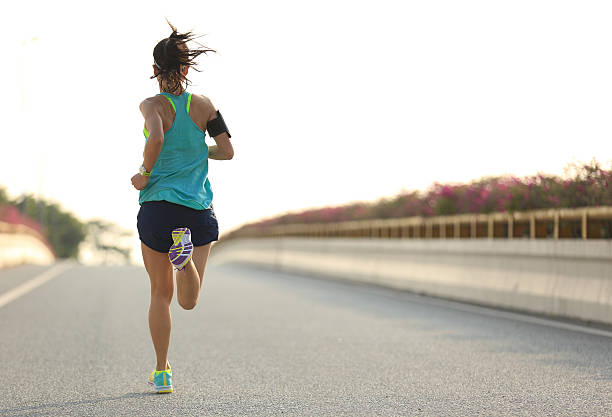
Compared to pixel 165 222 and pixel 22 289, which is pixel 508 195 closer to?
pixel 22 289

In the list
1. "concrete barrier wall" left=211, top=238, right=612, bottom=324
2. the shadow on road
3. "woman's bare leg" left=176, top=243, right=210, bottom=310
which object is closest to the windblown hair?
"woman's bare leg" left=176, top=243, right=210, bottom=310

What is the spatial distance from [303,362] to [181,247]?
2532mm

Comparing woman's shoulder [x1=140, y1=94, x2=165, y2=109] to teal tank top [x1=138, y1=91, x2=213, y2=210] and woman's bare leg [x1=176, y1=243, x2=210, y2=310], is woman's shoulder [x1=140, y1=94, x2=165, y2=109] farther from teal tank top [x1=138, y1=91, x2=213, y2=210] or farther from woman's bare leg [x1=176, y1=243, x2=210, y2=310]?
woman's bare leg [x1=176, y1=243, x2=210, y2=310]

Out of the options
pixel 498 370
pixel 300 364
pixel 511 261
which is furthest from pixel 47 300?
pixel 498 370

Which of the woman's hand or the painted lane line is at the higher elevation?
the woman's hand

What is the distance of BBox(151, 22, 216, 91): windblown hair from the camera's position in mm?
6230

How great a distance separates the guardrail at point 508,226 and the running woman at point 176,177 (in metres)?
6.23

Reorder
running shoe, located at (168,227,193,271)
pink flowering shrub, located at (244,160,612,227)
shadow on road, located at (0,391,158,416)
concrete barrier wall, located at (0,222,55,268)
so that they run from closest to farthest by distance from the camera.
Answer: shadow on road, located at (0,391,158,416) → running shoe, located at (168,227,193,271) → pink flowering shrub, located at (244,160,612,227) → concrete barrier wall, located at (0,222,55,268)

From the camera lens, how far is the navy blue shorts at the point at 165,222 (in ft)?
20.3

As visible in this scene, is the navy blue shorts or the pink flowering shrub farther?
the pink flowering shrub

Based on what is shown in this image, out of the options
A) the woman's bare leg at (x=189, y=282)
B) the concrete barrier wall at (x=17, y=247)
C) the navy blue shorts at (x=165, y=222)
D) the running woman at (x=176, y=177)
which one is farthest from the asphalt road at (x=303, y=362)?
the concrete barrier wall at (x=17, y=247)

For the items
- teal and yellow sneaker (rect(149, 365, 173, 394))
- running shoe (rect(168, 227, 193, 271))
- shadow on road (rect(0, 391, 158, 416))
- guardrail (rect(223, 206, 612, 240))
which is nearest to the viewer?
shadow on road (rect(0, 391, 158, 416))

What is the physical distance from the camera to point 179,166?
20.4 feet

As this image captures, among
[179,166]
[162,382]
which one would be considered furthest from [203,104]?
[162,382]
